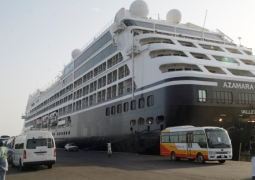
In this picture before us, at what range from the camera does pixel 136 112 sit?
27.6m

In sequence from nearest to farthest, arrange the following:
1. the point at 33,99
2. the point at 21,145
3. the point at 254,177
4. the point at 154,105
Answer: the point at 254,177 → the point at 21,145 → the point at 154,105 → the point at 33,99

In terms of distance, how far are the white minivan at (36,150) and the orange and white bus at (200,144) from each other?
867 centimetres

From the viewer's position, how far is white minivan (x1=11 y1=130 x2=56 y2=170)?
15.1m

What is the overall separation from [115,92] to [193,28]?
13.5m

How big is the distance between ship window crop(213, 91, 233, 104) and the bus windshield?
613 cm

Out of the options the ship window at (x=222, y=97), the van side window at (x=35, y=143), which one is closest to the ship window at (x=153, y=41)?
the ship window at (x=222, y=97)

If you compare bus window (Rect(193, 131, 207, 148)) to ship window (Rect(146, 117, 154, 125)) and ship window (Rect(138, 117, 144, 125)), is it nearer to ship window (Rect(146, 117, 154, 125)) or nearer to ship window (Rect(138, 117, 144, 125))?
ship window (Rect(146, 117, 154, 125))

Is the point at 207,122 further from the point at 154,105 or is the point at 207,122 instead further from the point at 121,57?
the point at 121,57

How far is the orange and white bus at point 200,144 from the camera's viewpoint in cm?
1739

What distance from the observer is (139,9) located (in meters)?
35.3

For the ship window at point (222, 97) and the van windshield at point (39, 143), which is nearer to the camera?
the van windshield at point (39, 143)

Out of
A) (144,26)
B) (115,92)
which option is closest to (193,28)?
(144,26)

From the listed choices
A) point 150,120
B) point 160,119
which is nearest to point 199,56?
point 160,119

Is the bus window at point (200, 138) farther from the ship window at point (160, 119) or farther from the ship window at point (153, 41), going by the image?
the ship window at point (153, 41)
